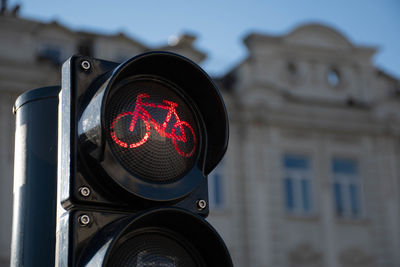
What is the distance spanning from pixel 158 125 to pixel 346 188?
15.8 metres

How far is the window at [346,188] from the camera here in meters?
16.6

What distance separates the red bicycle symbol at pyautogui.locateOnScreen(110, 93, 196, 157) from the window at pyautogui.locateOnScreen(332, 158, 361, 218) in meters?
15.4

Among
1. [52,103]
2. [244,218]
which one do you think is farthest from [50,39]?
[52,103]

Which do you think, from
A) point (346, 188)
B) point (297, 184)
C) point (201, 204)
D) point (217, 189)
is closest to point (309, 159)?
point (297, 184)

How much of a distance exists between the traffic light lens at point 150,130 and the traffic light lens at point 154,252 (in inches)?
4.7

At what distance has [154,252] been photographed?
134cm

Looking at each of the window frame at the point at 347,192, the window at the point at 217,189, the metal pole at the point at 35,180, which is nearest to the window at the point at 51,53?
the window at the point at 217,189

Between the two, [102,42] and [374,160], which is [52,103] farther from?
[374,160]

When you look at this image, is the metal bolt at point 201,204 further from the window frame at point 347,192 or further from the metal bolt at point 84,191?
the window frame at point 347,192

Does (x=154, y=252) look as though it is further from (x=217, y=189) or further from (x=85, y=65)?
(x=217, y=189)

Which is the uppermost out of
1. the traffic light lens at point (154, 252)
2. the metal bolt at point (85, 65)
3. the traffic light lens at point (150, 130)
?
the metal bolt at point (85, 65)

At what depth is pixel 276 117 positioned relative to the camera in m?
16.4

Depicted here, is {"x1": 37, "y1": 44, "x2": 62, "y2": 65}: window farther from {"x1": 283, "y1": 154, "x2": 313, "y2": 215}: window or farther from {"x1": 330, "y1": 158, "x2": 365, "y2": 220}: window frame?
{"x1": 330, "y1": 158, "x2": 365, "y2": 220}: window frame

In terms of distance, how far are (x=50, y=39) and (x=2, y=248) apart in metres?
4.89
